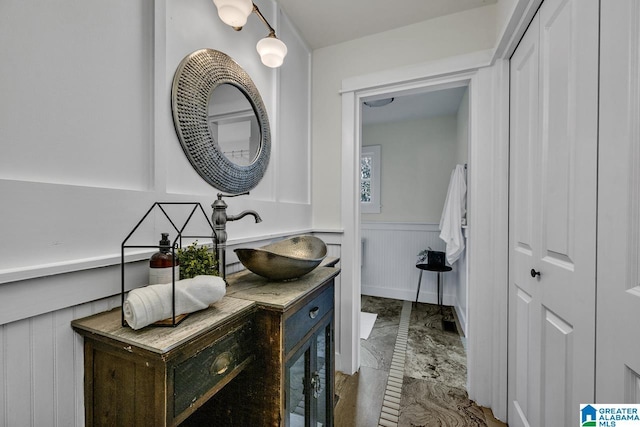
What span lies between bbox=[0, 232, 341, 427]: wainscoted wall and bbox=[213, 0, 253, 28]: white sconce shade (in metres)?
0.99

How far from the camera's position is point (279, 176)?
5.32ft

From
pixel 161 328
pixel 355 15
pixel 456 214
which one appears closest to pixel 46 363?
pixel 161 328

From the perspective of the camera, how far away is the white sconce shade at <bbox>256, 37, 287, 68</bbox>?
1.23 metres

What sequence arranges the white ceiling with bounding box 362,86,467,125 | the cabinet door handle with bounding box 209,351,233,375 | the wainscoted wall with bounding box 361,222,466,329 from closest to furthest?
the cabinet door handle with bounding box 209,351,233,375, the white ceiling with bounding box 362,86,467,125, the wainscoted wall with bounding box 361,222,466,329

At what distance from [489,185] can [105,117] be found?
70.7 inches

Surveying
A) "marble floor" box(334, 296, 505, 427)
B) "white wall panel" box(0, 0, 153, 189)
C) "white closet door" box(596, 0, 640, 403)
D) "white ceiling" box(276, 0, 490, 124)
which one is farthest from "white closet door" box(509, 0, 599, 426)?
"white wall panel" box(0, 0, 153, 189)

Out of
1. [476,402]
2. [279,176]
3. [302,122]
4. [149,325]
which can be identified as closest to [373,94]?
[302,122]

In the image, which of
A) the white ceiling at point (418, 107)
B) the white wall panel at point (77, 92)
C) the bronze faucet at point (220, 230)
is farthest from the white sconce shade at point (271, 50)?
the white ceiling at point (418, 107)

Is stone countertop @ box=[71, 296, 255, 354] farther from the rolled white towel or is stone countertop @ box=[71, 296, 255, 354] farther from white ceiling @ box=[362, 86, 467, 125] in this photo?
white ceiling @ box=[362, 86, 467, 125]

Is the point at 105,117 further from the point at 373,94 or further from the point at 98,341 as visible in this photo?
the point at 373,94

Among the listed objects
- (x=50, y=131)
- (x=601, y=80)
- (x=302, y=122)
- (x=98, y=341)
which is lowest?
(x=98, y=341)

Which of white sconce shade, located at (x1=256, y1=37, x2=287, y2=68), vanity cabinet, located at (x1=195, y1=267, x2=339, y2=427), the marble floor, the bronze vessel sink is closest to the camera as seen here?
vanity cabinet, located at (x1=195, y1=267, x2=339, y2=427)

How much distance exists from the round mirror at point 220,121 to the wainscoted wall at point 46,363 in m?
0.55

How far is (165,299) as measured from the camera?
2.02 feet
